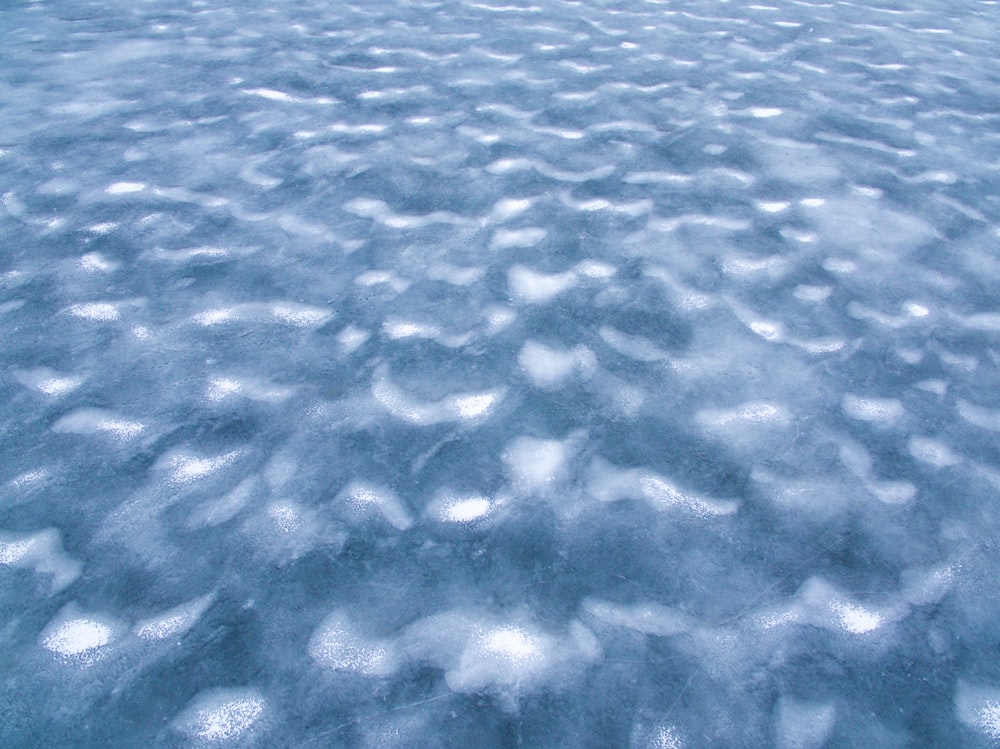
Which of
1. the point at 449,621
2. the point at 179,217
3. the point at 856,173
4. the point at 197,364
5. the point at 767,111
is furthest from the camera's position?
the point at 767,111

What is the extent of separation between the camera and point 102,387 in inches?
65.4

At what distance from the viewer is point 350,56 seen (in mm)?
3240

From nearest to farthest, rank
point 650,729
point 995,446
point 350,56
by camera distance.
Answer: point 650,729
point 995,446
point 350,56

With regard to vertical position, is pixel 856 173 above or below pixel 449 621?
above

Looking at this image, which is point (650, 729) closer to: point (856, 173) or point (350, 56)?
point (856, 173)

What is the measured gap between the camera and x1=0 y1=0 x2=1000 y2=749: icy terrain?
1165 mm

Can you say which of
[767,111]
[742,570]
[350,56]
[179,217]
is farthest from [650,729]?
[350,56]

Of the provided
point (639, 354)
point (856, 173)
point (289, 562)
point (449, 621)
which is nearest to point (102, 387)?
point (289, 562)

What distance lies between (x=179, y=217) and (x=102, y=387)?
0.77 metres

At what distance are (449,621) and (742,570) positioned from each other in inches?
21.3

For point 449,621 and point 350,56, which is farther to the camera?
point 350,56

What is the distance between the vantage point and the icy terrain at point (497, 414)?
117 cm

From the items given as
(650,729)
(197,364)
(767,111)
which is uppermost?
(767,111)

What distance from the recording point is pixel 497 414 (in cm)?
160
